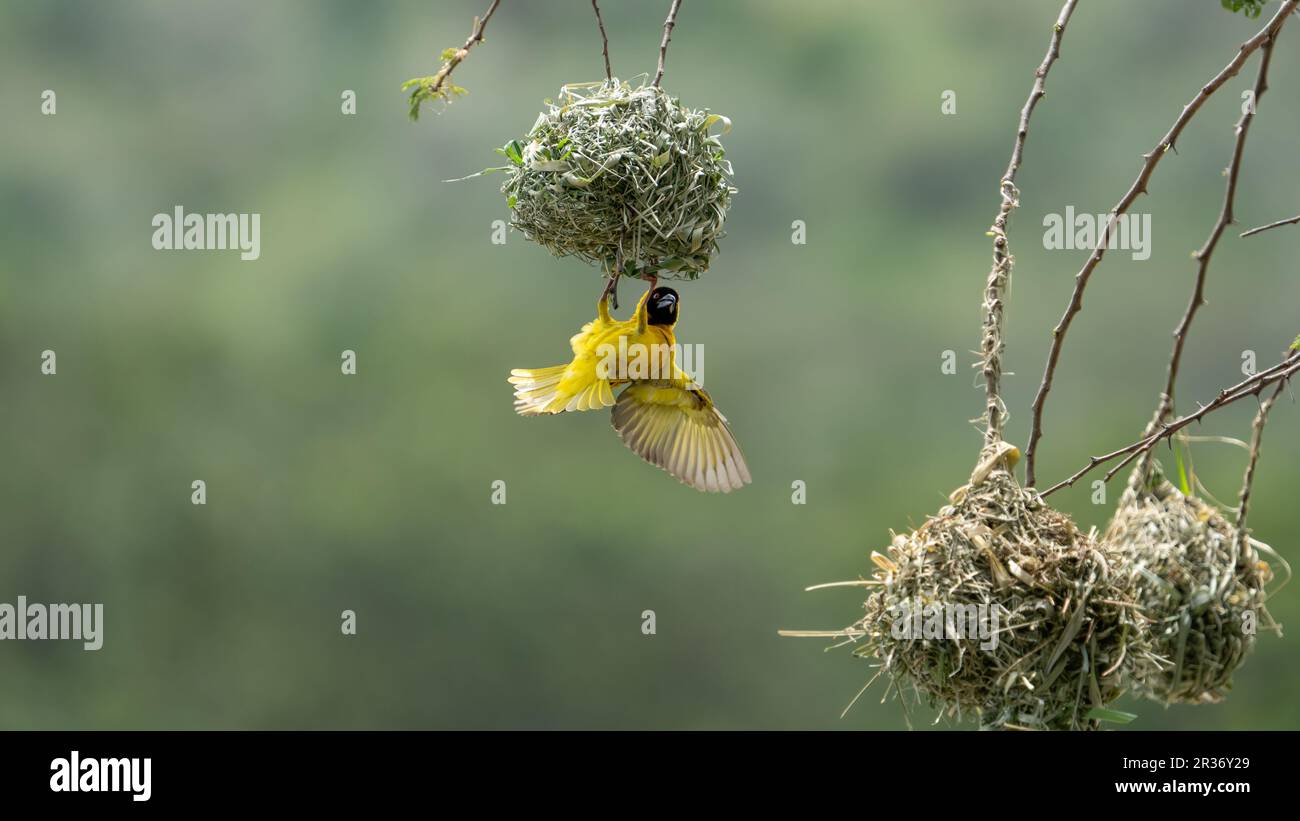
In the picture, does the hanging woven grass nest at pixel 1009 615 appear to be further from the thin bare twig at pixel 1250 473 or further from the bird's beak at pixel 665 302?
the bird's beak at pixel 665 302

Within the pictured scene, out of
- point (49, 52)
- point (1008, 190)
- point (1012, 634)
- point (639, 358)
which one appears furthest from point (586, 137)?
point (49, 52)

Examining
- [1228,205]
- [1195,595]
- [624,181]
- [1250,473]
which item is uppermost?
[624,181]

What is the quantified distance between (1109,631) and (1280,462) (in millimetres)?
5641

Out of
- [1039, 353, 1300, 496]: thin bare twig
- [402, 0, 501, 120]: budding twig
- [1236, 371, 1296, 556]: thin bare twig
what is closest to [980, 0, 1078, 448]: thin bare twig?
[1039, 353, 1300, 496]: thin bare twig

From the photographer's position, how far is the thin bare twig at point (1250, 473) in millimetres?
2025

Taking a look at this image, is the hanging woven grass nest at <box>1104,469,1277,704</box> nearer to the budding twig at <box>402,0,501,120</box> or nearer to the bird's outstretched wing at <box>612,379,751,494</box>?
the bird's outstretched wing at <box>612,379,751,494</box>

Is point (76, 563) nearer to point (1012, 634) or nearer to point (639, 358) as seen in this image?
point (639, 358)

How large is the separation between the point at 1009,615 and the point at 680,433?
76cm

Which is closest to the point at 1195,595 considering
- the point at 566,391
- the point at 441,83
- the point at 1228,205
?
the point at 1228,205

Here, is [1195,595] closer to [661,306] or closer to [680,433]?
[680,433]

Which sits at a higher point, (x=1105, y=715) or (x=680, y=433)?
(x=680, y=433)

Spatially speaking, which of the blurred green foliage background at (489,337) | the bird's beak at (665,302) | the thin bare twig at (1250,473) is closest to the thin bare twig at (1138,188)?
the thin bare twig at (1250,473)

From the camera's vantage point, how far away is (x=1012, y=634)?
6.08 feet

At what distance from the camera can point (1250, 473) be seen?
213cm
